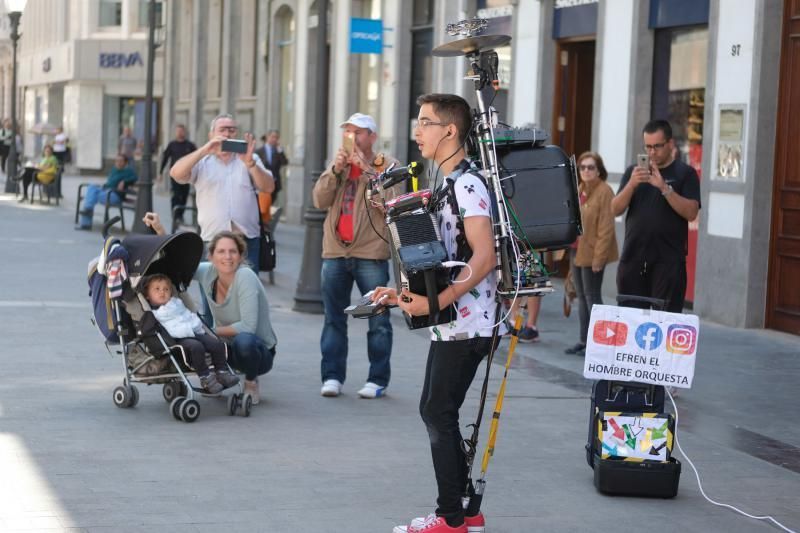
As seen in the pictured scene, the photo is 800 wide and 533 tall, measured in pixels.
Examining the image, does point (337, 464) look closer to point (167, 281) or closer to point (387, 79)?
point (167, 281)

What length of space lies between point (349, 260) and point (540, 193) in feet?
11.4

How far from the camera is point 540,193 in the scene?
602cm

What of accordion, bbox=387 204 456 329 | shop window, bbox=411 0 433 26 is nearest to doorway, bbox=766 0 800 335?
accordion, bbox=387 204 456 329

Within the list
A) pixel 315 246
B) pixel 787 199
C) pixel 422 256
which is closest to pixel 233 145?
pixel 315 246

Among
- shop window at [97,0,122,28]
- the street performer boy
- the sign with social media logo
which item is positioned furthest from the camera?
shop window at [97,0,122,28]

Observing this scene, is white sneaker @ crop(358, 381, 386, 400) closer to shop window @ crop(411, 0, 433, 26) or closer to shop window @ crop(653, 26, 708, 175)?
shop window @ crop(653, 26, 708, 175)

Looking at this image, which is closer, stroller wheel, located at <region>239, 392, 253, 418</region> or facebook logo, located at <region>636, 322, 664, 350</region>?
facebook logo, located at <region>636, 322, 664, 350</region>

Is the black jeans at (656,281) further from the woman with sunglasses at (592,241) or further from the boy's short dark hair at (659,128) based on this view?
the woman with sunglasses at (592,241)

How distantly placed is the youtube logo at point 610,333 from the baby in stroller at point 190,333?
2.57 m

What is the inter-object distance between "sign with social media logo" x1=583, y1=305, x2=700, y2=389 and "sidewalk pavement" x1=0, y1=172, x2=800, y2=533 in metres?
0.59

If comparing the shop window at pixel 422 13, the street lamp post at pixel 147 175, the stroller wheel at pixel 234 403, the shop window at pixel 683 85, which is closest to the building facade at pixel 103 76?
the street lamp post at pixel 147 175

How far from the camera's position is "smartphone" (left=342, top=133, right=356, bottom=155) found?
896cm

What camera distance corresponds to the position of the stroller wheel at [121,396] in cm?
875

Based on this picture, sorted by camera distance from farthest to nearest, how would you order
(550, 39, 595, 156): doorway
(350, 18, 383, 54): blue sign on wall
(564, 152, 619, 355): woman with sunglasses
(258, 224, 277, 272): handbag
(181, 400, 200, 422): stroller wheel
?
(350, 18, 383, 54): blue sign on wall < (550, 39, 595, 156): doorway < (564, 152, 619, 355): woman with sunglasses < (258, 224, 277, 272): handbag < (181, 400, 200, 422): stroller wheel
